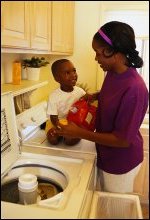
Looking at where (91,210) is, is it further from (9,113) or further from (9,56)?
(9,56)

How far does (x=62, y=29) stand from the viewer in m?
1.52

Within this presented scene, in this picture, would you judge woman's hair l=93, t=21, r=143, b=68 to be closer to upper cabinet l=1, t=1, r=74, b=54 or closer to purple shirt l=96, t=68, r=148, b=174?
purple shirt l=96, t=68, r=148, b=174

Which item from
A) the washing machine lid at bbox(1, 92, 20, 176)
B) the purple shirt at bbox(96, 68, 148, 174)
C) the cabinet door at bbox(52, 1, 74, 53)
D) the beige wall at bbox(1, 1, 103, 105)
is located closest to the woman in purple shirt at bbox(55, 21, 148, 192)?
the purple shirt at bbox(96, 68, 148, 174)

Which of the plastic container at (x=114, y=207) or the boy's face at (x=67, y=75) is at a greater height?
the boy's face at (x=67, y=75)

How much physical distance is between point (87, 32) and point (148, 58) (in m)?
0.54

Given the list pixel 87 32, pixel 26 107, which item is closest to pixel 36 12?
pixel 87 32

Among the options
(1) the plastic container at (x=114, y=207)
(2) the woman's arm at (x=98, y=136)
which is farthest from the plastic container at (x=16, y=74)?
(1) the plastic container at (x=114, y=207)

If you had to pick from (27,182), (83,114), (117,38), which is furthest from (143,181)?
(117,38)

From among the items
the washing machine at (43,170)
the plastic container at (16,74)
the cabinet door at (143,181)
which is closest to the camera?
the washing machine at (43,170)

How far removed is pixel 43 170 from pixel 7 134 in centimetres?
32

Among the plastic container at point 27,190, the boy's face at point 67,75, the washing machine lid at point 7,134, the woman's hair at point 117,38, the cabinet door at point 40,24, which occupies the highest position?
the cabinet door at point 40,24

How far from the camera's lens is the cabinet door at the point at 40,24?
1168 millimetres

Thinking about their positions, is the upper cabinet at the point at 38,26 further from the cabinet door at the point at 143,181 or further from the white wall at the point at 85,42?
the cabinet door at the point at 143,181

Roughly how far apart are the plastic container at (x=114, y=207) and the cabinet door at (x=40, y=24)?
846 millimetres
